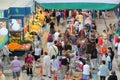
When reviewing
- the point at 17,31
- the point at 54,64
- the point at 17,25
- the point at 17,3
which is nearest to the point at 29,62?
the point at 54,64

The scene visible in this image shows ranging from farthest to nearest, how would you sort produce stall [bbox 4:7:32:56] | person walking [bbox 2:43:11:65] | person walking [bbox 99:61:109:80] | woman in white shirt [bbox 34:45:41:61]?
produce stall [bbox 4:7:32:56] → person walking [bbox 2:43:11:65] → woman in white shirt [bbox 34:45:41:61] → person walking [bbox 99:61:109:80]

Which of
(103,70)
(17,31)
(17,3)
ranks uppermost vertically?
(17,3)

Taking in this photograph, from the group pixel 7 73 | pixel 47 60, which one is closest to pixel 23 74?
pixel 7 73

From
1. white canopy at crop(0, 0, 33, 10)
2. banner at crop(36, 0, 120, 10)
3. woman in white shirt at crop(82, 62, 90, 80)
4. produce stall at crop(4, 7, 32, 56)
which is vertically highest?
white canopy at crop(0, 0, 33, 10)

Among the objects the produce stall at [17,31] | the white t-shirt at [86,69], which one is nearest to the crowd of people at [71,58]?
the white t-shirt at [86,69]

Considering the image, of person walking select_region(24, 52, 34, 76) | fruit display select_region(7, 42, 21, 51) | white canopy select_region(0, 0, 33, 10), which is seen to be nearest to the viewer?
person walking select_region(24, 52, 34, 76)

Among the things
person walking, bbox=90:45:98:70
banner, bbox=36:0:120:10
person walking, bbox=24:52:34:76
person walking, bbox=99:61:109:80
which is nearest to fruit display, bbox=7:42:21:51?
person walking, bbox=24:52:34:76

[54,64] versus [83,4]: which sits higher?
[83,4]

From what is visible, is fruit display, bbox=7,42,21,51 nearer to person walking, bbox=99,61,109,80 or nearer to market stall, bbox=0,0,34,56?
market stall, bbox=0,0,34,56

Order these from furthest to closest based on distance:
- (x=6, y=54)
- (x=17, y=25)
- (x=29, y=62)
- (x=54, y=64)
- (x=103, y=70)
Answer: (x=17, y=25) < (x=6, y=54) < (x=29, y=62) < (x=54, y=64) < (x=103, y=70)

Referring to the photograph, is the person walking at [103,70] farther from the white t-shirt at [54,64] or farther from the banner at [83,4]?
the banner at [83,4]

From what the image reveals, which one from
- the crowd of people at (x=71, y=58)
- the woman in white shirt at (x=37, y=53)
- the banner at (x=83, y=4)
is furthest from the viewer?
the woman in white shirt at (x=37, y=53)

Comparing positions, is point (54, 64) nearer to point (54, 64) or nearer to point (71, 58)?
point (54, 64)

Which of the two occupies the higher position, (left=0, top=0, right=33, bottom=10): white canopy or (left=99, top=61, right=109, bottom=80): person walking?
(left=0, top=0, right=33, bottom=10): white canopy
